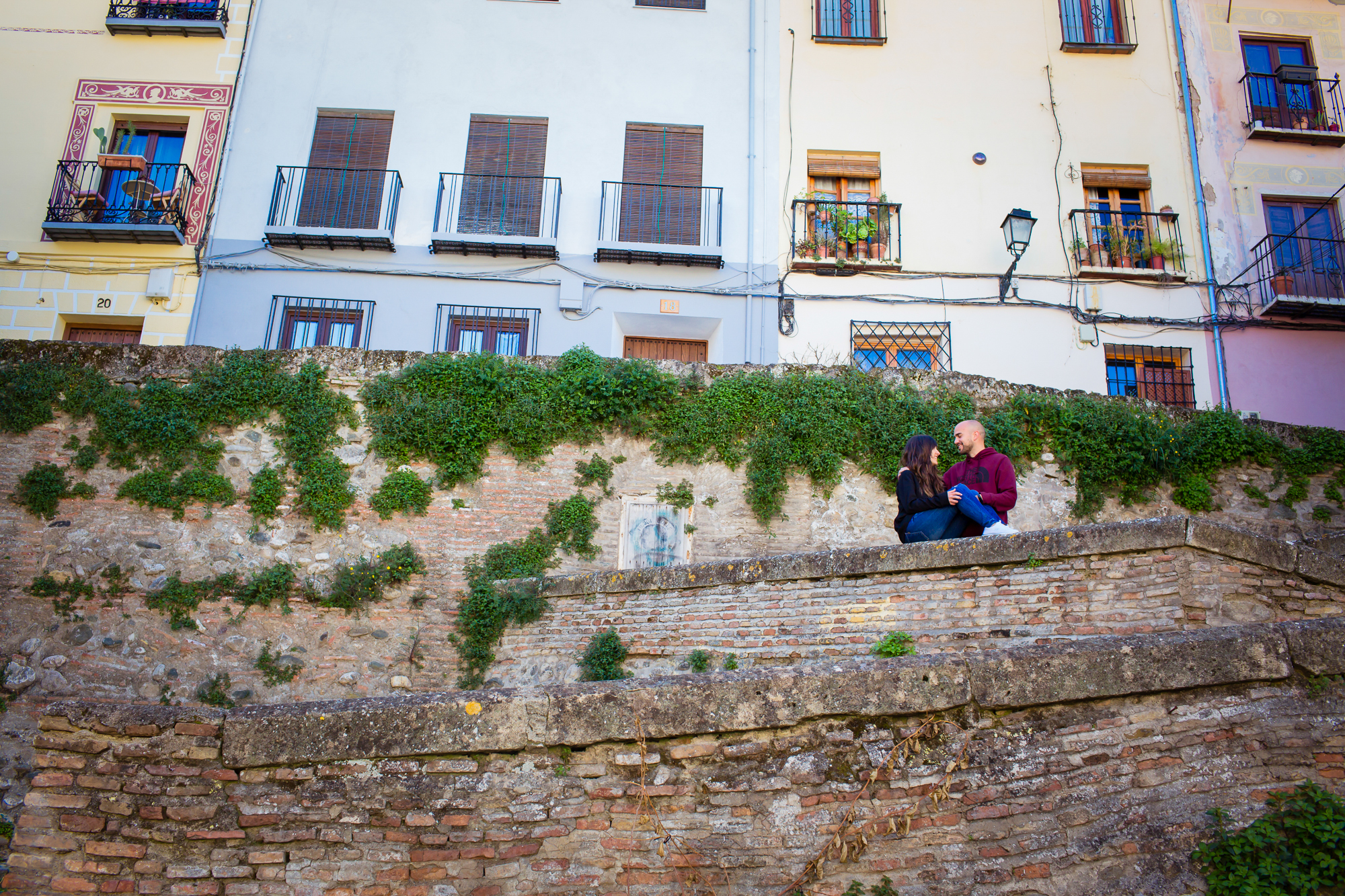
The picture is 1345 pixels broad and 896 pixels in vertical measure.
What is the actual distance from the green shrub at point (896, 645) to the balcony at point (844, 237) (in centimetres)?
861

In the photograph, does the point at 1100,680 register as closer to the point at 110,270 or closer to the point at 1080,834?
the point at 1080,834

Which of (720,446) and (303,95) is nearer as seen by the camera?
(720,446)

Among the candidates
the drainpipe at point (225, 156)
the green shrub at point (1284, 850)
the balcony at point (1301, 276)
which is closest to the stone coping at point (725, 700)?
the green shrub at point (1284, 850)

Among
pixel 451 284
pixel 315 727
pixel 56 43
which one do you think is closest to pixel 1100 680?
pixel 315 727

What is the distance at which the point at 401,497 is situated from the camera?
8.68m

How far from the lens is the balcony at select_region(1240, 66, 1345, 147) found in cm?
1393

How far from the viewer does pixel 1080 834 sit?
10.3ft

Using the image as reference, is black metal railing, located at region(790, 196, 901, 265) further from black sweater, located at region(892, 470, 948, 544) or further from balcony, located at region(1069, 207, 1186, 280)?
black sweater, located at region(892, 470, 948, 544)

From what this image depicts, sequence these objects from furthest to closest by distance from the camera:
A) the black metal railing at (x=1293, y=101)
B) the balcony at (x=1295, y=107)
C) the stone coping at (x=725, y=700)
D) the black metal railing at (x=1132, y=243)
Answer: the black metal railing at (x=1293, y=101), the balcony at (x=1295, y=107), the black metal railing at (x=1132, y=243), the stone coping at (x=725, y=700)

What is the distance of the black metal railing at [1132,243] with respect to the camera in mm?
13328

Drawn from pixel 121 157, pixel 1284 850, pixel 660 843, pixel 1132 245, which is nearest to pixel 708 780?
pixel 660 843

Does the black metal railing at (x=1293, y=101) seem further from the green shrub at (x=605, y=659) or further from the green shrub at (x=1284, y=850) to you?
the green shrub at (x=1284, y=850)

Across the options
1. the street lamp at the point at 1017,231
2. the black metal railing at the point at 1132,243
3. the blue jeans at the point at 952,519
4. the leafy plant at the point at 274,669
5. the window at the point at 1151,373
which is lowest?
the leafy plant at the point at 274,669

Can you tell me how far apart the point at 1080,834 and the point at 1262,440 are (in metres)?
8.11
